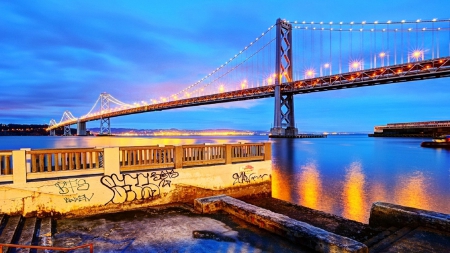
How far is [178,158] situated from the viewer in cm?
910

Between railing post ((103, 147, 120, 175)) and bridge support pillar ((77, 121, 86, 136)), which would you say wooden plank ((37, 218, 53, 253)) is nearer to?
railing post ((103, 147, 120, 175))

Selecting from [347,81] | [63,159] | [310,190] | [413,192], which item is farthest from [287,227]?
[347,81]

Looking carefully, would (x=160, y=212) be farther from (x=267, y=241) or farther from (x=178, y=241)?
(x=267, y=241)

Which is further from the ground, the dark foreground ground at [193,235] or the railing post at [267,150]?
the railing post at [267,150]

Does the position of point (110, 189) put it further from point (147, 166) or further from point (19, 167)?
point (19, 167)

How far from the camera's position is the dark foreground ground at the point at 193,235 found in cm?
549

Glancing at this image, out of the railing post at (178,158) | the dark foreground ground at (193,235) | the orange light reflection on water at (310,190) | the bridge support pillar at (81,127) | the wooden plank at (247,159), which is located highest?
the bridge support pillar at (81,127)

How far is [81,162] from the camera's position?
8062mm

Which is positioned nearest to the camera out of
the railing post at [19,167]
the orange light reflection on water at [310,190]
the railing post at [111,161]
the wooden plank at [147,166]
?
the railing post at [19,167]

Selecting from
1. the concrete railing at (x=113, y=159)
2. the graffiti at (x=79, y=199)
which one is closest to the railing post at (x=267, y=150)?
the concrete railing at (x=113, y=159)

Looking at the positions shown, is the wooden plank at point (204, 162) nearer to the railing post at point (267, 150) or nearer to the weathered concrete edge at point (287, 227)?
the weathered concrete edge at point (287, 227)

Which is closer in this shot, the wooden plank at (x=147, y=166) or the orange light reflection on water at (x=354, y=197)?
the wooden plank at (x=147, y=166)

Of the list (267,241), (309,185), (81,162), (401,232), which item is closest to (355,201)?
(309,185)

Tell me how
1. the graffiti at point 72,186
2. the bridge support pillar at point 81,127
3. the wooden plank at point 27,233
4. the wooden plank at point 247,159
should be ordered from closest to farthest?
1. the wooden plank at point 27,233
2. the graffiti at point 72,186
3. the wooden plank at point 247,159
4. the bridge support pillar at point 81,127
